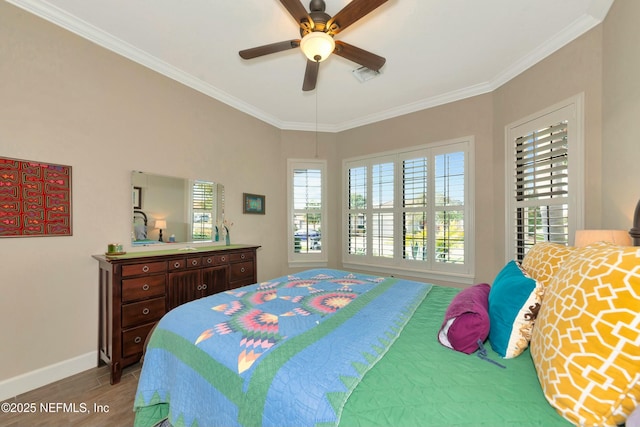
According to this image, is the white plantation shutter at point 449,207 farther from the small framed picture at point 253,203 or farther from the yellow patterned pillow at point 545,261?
the small framed picture at point 253,203

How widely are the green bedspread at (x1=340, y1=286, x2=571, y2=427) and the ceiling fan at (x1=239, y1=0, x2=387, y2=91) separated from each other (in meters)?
1.80

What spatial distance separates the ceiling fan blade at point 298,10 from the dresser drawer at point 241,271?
236 cm

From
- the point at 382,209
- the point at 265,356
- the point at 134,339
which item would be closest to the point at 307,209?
the point at 382,209

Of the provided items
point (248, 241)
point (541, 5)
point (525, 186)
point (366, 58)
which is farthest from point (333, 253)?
point (541, 5)

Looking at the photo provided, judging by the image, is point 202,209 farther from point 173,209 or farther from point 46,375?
point 46,375

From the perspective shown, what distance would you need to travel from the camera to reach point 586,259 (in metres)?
0.87

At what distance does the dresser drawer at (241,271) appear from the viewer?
281 centimetres

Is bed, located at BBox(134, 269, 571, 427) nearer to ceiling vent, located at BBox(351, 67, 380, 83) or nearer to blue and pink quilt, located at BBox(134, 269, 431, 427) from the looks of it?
blue and pink quilt, located at BBox(134, 269, 431, 427)

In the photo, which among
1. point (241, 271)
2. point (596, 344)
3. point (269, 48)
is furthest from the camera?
point (241, 271)

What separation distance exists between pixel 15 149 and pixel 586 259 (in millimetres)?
3311

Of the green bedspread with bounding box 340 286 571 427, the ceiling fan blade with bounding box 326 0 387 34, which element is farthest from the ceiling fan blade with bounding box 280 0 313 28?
the green bedspread with bounding box 340 286 571 427

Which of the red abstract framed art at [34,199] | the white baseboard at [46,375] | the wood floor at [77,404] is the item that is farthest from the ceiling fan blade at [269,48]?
the white baseboard at [46,375]

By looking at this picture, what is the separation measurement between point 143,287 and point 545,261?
272 centimetres

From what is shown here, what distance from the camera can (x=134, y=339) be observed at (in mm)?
2018
